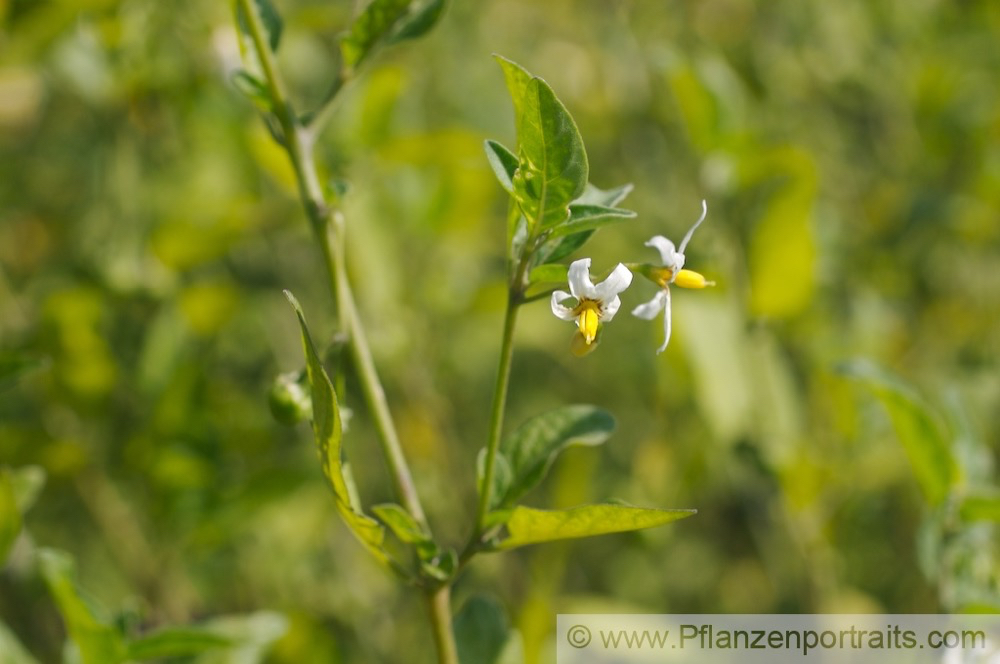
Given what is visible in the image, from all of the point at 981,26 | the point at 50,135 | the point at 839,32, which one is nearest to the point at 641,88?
the point at 839,32

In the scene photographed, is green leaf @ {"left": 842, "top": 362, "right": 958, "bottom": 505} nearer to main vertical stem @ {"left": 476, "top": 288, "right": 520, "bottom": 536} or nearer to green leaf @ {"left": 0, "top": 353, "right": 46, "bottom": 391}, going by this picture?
main vertical stem @ {"left": 476, "top": 288, "right": 520, "bottom": 536}

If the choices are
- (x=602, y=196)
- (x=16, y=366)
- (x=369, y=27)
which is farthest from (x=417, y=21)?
(x=16, y=366)

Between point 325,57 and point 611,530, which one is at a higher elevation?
point 611,530

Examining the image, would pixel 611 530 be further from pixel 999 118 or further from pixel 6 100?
pixel 6 100

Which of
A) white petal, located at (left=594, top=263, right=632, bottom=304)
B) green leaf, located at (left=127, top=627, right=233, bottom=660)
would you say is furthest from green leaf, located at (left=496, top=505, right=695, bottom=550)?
green leaf, located at (left=127, top=627, right=233, bottom=660)

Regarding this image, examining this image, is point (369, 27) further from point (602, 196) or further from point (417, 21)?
point (602, 196)

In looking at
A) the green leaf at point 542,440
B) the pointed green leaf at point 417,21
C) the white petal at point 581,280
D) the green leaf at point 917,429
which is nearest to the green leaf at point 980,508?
the green leaf at point 917,429
